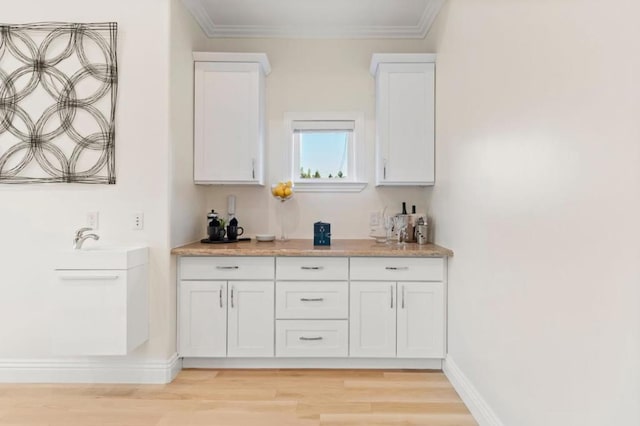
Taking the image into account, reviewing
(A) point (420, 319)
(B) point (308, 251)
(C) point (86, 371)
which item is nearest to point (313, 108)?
(B) point (308, 251)

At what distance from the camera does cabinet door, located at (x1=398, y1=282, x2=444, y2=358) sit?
2818 mm

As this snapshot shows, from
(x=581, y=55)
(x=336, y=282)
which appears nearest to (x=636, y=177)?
(x=581, y=55)

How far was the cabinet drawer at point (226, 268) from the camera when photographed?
2820 millimetres

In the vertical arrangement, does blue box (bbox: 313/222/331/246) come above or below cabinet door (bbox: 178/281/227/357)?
above

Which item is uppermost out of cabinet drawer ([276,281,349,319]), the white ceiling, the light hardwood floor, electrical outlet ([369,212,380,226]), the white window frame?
the white ceiling

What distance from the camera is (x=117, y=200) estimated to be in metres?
2.70

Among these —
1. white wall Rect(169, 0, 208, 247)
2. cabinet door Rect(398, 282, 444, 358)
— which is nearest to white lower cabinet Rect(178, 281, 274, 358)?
white wall Rect(169, 0, 208, 247)

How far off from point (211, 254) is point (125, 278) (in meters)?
0.58

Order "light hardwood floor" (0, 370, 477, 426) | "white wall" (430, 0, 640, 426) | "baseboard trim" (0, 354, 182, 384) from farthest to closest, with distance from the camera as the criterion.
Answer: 1. "baseboard trim" (0, 354, 182, 384)
2. "light hardwood floor" (0, 370, 477, 426)
3. "white wall" (430, 0, 640, 426)

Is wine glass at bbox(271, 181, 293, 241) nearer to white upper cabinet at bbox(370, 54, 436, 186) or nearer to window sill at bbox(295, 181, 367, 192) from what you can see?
window sill at bbox(295, 181, 367, 192)

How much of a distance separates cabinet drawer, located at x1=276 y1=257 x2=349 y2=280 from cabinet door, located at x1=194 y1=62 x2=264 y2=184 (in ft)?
2.70

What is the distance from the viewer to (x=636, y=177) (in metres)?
1.07

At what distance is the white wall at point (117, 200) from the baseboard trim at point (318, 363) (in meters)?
0.35

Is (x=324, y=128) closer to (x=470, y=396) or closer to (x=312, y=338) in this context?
(x=312, y=338)
